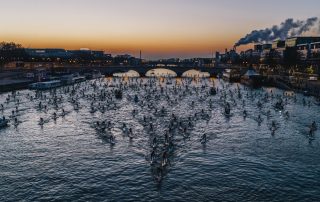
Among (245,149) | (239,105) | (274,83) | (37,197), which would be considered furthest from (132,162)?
(274,83)

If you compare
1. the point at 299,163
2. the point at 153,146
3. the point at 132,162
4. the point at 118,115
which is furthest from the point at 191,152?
the point at 118,115

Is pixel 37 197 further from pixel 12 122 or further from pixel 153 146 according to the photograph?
pixel 12 122

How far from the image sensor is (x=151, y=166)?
39625 mm

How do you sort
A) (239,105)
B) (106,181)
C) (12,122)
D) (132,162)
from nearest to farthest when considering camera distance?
(106,181), (132,162), (12,122), (239,105)

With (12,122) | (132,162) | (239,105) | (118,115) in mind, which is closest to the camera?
(132,162)

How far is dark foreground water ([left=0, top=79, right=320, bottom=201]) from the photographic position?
33.2m

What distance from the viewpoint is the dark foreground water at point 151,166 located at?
109 ft

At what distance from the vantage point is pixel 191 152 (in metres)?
45.5

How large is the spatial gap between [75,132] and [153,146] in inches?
636

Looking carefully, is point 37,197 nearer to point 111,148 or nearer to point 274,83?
point 111,148

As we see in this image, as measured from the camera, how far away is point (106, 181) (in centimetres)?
3597

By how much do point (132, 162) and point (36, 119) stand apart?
33.4 meters

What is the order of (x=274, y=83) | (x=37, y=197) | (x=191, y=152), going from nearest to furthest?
1. (x=37, y=197)
2. (x=191, y=152)
3. (x=274, y=83)

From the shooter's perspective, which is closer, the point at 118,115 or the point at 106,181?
the point at 106,181
